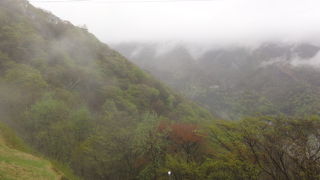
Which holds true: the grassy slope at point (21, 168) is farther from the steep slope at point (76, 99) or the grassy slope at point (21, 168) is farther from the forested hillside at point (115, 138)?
the steep slope at point (76, 99)

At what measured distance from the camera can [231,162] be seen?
2803cm

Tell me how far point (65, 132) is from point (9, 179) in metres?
28.5

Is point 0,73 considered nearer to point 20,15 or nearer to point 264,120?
point 20,15

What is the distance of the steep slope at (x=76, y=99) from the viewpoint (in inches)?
1432

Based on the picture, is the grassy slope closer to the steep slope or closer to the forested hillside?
the forested hillside

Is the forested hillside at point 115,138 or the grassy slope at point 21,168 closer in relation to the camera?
the grassy slope at point 21,168

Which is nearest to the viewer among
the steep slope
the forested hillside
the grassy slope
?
the grassy slope

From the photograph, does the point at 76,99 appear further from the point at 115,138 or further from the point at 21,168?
the point at 21,168

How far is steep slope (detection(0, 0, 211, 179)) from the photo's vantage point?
36375 millimetres

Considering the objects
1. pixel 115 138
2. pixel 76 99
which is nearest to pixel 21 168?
pixel 115 138

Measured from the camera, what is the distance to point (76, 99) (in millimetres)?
69375

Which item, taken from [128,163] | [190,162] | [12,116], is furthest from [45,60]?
[190,162]

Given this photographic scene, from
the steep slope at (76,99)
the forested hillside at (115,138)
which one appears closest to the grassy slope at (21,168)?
the forested hillside at (115,138)

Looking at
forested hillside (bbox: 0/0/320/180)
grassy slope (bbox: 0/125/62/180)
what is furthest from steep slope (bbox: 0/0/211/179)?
grassy slope (bbox: 0/125/62/180)
